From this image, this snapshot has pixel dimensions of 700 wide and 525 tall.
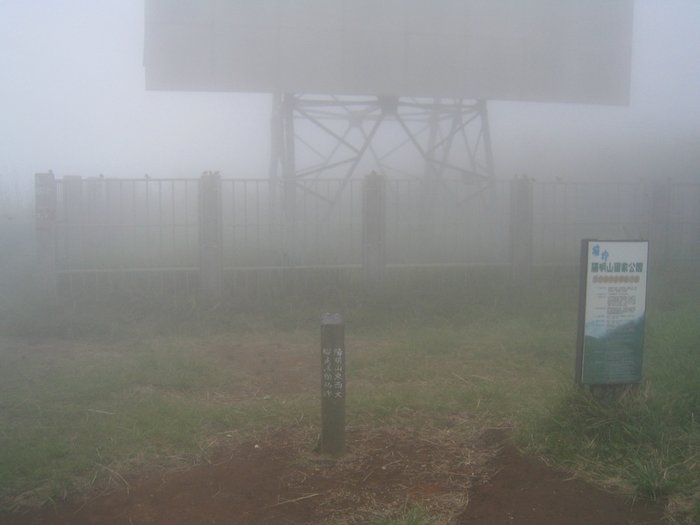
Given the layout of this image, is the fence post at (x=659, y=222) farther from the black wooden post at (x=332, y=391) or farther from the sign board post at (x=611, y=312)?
the black wooden post at (x=332, y=391)

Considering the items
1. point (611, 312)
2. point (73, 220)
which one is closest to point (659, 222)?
point (611, 312)

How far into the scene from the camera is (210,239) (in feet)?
35.4

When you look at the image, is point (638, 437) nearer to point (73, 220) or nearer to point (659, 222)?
point (73, 220)

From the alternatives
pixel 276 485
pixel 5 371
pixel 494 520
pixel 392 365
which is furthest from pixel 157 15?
pixel 494 520

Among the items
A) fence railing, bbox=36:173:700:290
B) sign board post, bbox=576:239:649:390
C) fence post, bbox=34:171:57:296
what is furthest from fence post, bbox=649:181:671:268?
fence post, bbox=34:171:57:296

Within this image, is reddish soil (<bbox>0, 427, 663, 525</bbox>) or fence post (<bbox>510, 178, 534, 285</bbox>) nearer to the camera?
reddish soil (<bbox>0, 427, 663, 525</bbox>)

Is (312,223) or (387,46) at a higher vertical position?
(387,46)

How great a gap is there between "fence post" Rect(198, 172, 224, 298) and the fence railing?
0.01 m

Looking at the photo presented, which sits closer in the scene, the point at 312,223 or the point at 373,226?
the point at 373,226

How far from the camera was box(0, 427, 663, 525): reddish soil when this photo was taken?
14.2 feet

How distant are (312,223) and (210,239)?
161 cm

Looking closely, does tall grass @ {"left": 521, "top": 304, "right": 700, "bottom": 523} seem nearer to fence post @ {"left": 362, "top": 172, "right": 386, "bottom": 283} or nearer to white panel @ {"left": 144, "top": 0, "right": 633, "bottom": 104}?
fence post @ {"left": 362, "top": 172, "right": 386, "bottom": 283}

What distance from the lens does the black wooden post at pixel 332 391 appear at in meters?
5.21

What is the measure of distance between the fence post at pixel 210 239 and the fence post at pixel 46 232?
6.88 feet
